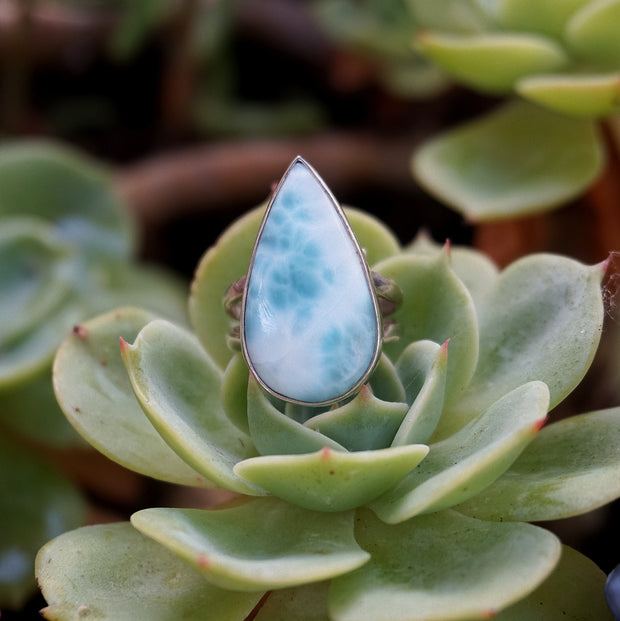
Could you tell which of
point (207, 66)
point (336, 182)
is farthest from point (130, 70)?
point (336, 182)

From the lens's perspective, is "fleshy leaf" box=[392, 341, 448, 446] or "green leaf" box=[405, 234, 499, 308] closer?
"fleshy leaf" box=[392, 341, 448, 446]

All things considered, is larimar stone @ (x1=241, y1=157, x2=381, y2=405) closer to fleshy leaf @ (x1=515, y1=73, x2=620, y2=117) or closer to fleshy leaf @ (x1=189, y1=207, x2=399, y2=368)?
fleshy leaf @ (x1=189, y1=207, x2=399, y2=368)

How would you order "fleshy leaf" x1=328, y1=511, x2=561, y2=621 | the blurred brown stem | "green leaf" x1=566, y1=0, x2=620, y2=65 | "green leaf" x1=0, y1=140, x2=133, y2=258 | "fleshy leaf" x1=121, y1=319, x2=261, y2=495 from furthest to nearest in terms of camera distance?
1. the blurred brown stem
2. "green leaf" x1=0, y1=140, x2=133, y2=258
3. "green leaf" x1=566, y1=0, x2=620, y2=65
4. "fleshy leaf" x1=121, y1=319, x2=261, y2=495
5. "fleshy leaf" x1=328, y1=511, x2=561, y2=621

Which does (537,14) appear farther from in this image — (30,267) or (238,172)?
(30,267)

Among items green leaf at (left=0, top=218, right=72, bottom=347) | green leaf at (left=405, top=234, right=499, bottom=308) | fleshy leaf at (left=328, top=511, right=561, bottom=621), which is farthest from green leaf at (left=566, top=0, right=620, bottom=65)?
green leaf at (left=0, top=218, right=72, bottom=347)

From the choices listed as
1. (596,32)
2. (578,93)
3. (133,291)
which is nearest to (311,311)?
(578,93)

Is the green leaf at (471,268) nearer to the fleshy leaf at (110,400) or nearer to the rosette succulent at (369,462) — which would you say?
the rosette succulent at (369,462)

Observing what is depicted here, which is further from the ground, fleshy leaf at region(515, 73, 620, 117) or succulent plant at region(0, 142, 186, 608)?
fleshy leaf at region(515, 73, 620, 117)
